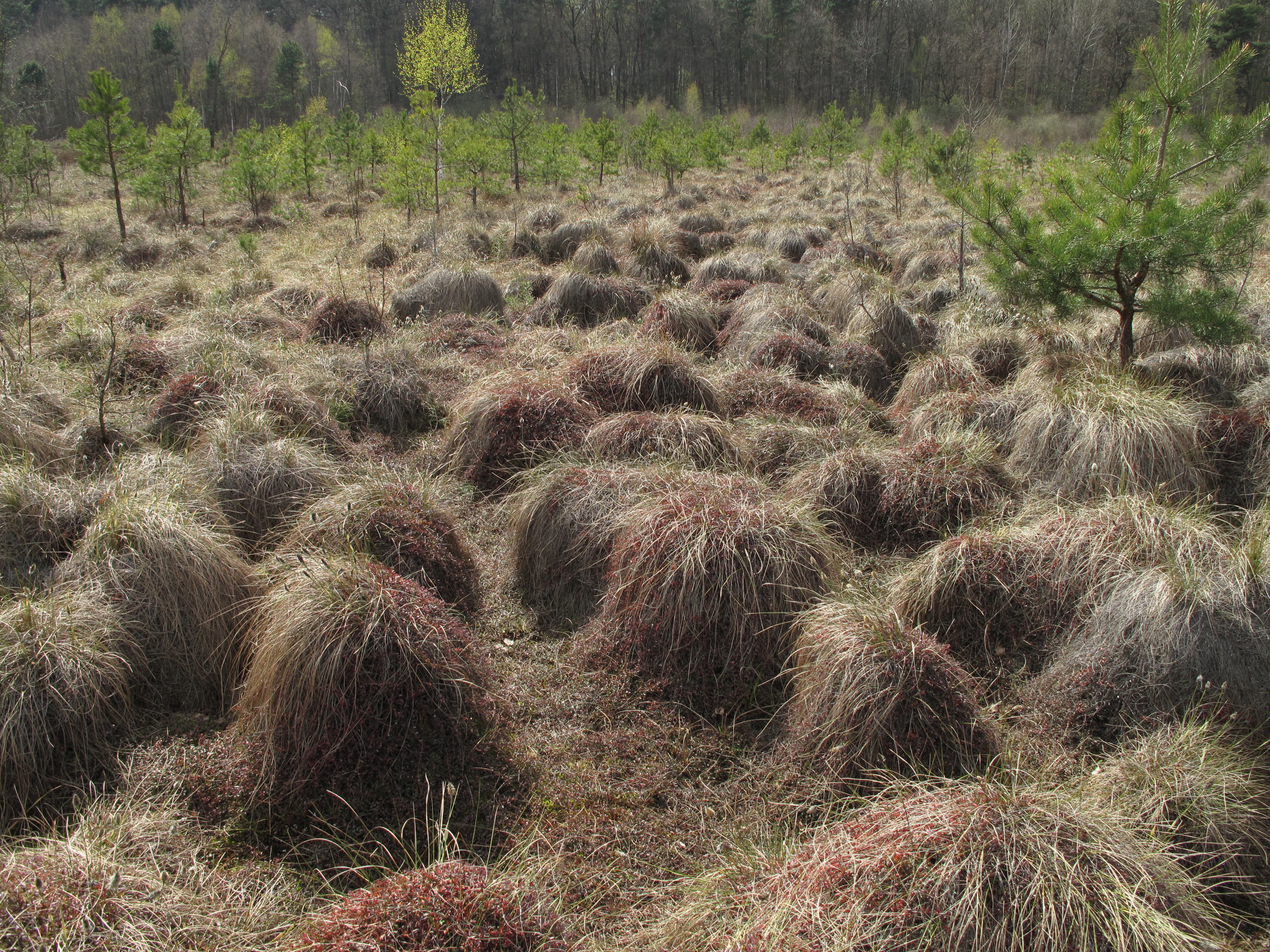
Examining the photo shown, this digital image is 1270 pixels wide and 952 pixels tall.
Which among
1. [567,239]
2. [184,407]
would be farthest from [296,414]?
[567,239]

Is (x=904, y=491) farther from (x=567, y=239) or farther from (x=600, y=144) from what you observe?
(x=600, y=144)

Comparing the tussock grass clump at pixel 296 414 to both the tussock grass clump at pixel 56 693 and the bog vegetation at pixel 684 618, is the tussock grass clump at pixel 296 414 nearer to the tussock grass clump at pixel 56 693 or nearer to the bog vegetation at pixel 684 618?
the bog vegetation at pixel 684 618

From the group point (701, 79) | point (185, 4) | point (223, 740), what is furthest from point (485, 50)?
point (223, 740)

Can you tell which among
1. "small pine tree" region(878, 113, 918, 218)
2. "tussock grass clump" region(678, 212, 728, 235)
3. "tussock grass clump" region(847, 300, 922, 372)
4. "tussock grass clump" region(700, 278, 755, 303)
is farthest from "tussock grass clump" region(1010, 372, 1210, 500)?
"small pine tree" region(878, 113, 918, 218)

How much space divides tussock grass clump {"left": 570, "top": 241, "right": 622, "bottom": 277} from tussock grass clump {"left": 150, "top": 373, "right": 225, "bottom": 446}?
633 cm

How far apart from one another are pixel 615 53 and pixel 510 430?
196 ft

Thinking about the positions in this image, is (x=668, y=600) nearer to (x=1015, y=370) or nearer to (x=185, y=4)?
(x=1015, y=370)

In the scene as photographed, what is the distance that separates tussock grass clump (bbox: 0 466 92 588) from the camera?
4.16 metres

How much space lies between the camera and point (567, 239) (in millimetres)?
14680

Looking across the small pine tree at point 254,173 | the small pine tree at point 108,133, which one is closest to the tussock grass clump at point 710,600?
the small pine tree at point 108,133

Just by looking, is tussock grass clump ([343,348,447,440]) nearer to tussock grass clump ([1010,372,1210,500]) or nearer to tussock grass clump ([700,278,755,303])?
tussock grass clump ([700,278,755,303])

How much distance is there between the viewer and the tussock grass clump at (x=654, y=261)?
12312mm

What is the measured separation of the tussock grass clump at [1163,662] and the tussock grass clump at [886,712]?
1.84ft

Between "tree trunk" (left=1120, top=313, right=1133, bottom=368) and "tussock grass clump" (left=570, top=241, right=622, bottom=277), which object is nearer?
"tree trunk" (left=1120, top=313, right=1133, bottom=368)
